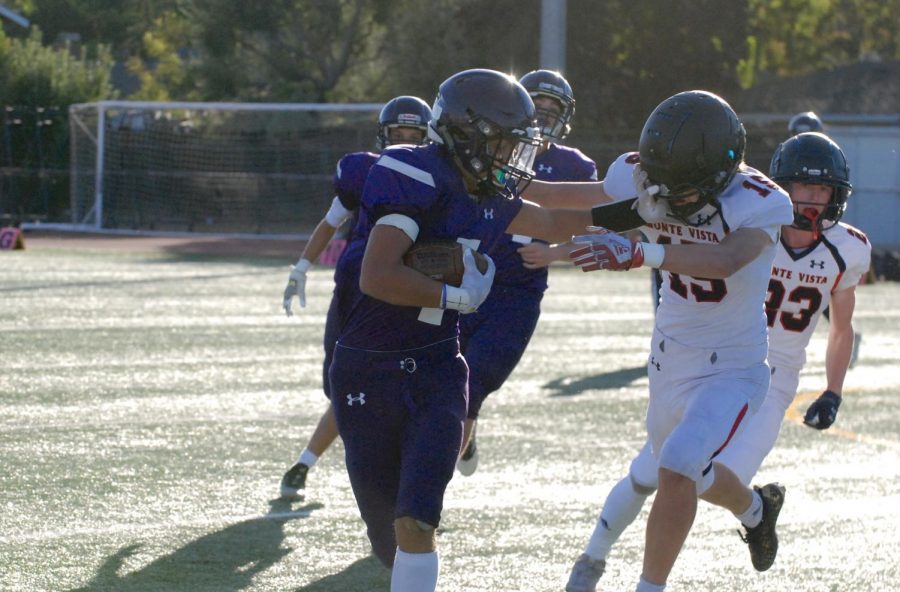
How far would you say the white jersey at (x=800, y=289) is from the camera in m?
4.83

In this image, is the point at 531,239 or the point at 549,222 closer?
Result: the point at 549,222

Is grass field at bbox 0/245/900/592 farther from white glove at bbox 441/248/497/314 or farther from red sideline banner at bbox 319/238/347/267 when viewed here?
red sideline banner at bbox 319/238/347/267

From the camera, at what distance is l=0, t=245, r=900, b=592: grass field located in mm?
4691

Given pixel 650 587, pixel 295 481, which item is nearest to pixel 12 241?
pixel 295 481

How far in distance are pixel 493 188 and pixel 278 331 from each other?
7455 mm

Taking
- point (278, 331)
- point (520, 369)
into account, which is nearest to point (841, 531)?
point (520, 369)

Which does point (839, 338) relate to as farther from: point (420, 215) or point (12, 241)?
point (12, 241)

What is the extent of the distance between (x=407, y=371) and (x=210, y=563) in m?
1.37

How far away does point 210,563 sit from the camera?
467cm

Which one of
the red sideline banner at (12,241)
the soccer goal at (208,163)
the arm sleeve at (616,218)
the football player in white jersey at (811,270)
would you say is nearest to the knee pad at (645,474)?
the football player in white jersey at (811,270)

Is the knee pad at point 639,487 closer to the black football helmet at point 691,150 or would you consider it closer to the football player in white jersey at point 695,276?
the football player in white jersey at point 695,276

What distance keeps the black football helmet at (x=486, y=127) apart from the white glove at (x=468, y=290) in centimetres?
24

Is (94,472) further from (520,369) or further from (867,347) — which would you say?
(867,347)

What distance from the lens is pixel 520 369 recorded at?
959 cm
